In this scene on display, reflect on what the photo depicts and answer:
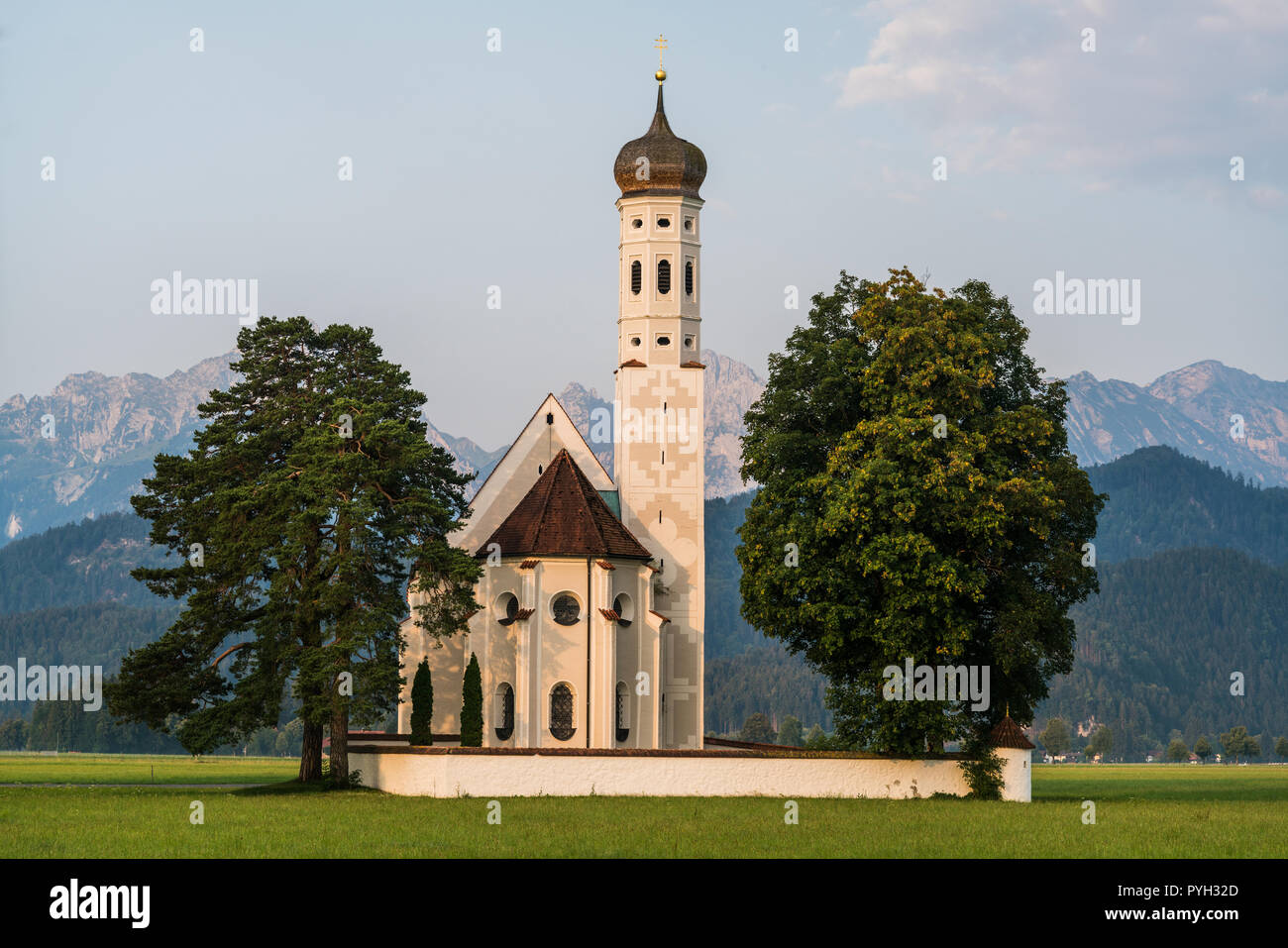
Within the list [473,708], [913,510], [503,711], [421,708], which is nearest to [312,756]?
[421,708]

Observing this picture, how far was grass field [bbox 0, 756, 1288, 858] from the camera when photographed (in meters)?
32.2

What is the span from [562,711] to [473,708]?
4.68 metres

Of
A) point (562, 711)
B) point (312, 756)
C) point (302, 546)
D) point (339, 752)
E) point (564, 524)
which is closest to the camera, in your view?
point (302, 546)

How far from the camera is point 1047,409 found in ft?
168

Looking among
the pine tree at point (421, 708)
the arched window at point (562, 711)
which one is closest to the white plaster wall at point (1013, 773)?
the arched window at point (562, 711)

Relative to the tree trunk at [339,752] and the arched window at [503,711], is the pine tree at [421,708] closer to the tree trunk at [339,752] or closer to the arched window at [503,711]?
the tree trunk at [339,752]

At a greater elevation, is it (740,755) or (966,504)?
(966,504)

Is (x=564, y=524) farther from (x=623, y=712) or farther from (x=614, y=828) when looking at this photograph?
(x=614, y=828)

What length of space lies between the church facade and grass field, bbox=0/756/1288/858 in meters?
9.96

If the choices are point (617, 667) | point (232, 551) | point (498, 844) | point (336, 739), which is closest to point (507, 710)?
point (617, 667)

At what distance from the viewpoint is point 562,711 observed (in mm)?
57906

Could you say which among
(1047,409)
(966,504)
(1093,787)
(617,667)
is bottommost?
(1093,787)

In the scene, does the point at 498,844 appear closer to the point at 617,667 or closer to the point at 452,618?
the point at 452,618

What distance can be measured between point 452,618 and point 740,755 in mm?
9267
